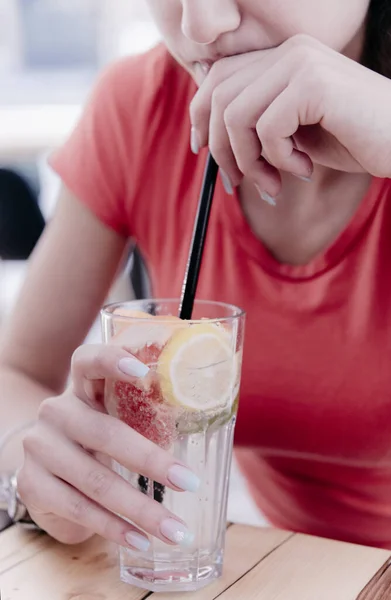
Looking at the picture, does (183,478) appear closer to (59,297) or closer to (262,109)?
(262,109)

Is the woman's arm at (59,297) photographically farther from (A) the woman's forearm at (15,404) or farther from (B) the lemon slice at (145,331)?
(B) the lemon slice at (145,331)

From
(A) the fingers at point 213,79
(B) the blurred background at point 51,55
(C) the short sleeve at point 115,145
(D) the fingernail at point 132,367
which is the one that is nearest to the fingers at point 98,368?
(D) the fingernail at point 132,367

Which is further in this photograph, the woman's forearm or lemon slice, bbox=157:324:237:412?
the woman's forearm

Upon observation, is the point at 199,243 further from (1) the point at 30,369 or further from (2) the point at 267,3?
(1) the point at 30,369

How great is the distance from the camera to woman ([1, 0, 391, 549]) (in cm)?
79

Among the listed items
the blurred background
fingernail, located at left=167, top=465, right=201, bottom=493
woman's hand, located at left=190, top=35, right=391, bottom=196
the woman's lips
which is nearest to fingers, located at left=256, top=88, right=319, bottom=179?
woman's hand, located at left=190, top=35, right=391, bottom=196

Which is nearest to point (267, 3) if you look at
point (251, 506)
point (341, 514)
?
point (341, 514)

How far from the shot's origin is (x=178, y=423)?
2.35 feet

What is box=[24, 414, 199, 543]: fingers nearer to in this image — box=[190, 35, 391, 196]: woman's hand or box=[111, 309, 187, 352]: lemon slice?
box=[111, 309, 187, 352]: lemon slice

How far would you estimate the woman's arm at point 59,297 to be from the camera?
50.6 inches

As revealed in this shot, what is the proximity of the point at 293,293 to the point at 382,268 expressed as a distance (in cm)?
13

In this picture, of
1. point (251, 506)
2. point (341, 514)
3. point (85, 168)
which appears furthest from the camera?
point (251, 506)

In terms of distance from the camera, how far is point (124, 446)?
71 centimetres

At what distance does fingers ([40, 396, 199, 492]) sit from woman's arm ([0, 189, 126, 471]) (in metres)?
0.50
